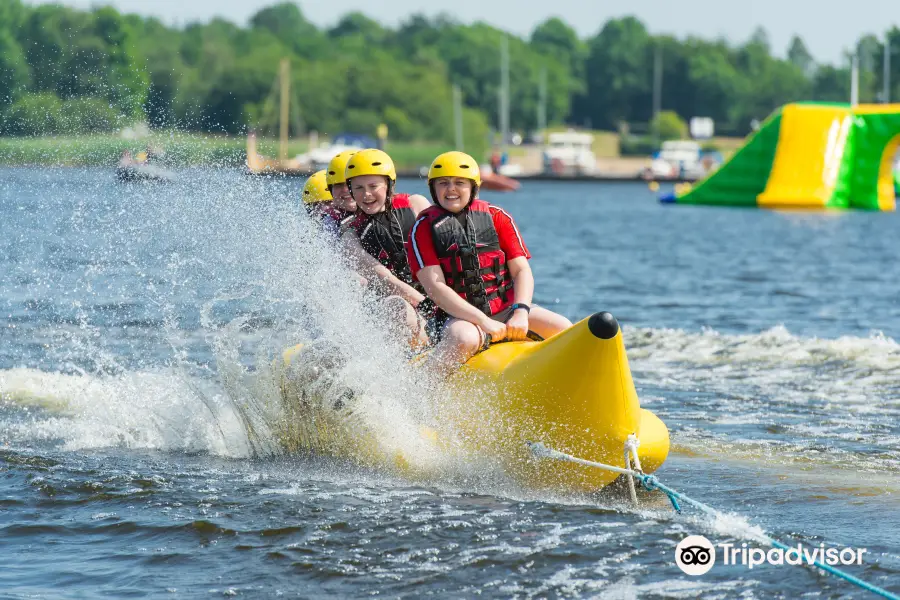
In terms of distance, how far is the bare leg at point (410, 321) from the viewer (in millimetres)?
6535

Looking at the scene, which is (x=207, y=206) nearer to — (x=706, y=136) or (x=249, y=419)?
(x=249, y=419)

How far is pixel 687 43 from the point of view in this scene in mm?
115312

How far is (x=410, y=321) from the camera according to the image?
21.5ft

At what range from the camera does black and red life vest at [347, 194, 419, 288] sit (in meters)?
6.77

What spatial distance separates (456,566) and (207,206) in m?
3.82

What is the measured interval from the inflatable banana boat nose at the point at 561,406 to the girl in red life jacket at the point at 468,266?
0.13 metres

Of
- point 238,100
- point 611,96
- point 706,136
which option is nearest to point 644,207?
point 238,100

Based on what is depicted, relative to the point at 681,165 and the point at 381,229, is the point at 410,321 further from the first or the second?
the point at 681,165

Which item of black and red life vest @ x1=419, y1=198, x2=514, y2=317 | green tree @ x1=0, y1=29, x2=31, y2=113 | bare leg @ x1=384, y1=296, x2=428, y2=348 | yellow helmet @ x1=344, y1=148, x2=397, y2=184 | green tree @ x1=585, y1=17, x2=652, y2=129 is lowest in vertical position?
bare leg @ x1=384, y1=296, x2=428, y2=348

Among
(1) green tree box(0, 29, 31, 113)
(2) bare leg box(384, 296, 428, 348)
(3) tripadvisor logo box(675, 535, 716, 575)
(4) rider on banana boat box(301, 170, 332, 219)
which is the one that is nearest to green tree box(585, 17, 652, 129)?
(1) green tree box(0, 29, 31, 113)

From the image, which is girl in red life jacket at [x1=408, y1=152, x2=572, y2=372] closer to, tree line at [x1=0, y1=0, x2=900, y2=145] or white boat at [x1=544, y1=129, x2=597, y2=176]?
tree line at [x1=0, y1=0, x2=900, y2=145]

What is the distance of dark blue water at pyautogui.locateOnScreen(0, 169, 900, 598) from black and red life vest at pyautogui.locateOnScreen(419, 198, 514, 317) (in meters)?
0.57

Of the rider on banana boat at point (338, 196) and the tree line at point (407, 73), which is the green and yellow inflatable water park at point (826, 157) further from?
the rider on banana boat at point (338, 196)

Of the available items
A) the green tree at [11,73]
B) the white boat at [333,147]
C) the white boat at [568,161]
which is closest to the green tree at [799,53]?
the white boat at [568,161]
